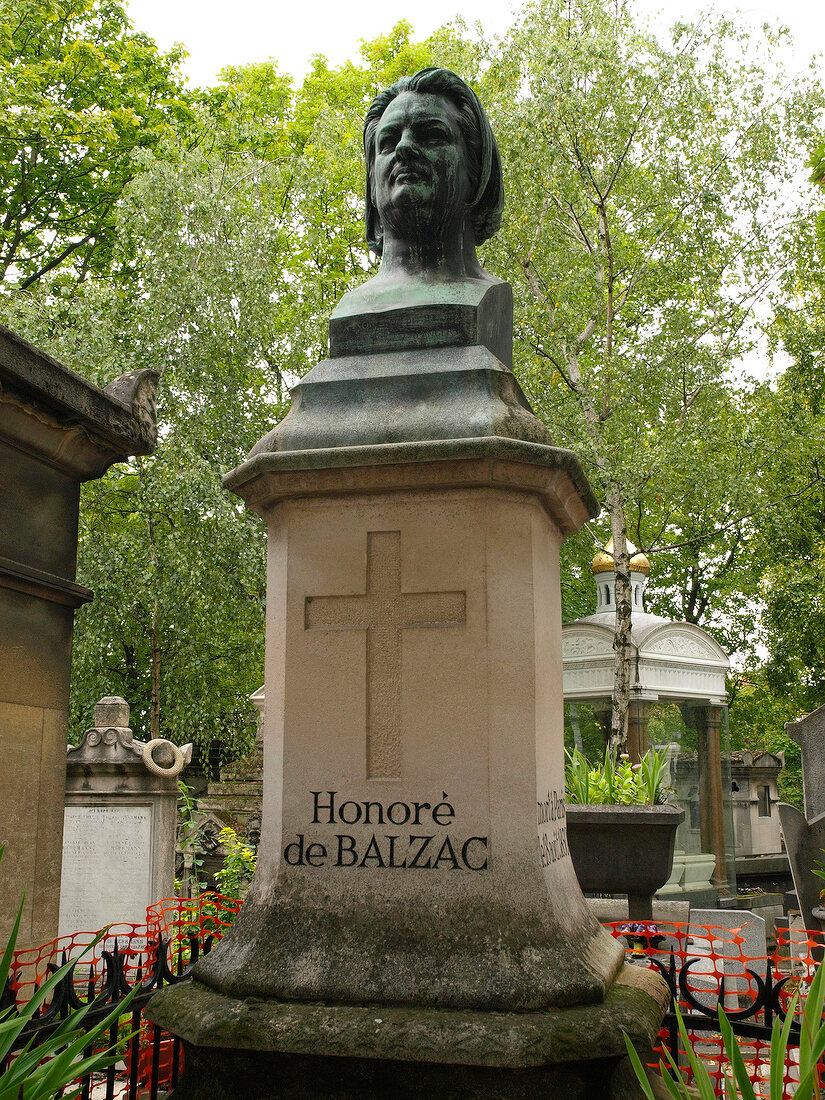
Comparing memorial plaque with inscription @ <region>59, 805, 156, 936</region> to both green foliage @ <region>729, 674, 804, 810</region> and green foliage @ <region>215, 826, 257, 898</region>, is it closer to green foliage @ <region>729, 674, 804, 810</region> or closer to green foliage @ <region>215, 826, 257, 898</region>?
green foliage @ <region>215, 826, 257, 898</region>

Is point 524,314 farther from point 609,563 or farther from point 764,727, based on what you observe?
point 764,727

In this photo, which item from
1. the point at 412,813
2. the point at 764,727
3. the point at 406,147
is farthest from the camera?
the point at 764,727

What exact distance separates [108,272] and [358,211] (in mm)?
6140

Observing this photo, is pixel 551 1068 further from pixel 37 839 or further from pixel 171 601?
pixel 171 601

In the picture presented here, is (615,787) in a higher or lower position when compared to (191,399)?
lower

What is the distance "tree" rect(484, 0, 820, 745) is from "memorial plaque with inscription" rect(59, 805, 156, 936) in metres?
8.92

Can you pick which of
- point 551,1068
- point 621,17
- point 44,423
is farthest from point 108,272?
point 551,1068

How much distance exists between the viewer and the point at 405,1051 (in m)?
2.68

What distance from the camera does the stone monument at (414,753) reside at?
2.79 metres

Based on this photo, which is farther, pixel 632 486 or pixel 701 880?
pixel 632 486

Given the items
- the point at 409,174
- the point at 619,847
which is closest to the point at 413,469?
the point at 409,174

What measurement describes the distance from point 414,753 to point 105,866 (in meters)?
8.01

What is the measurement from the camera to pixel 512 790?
10.5ft

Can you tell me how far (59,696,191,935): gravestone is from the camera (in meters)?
9.96
